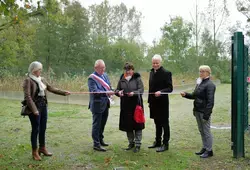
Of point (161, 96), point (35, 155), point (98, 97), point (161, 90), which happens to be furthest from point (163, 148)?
point (35, 155)

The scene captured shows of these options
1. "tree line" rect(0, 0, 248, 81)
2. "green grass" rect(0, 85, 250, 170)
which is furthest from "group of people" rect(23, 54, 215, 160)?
"tree line" rect(0, 0, 248, 81)

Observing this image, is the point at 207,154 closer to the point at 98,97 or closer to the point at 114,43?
the point at 98,97

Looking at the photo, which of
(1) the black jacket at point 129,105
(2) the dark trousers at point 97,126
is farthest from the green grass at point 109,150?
(1) the black jacket at point 129,105

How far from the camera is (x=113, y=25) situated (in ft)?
89.9

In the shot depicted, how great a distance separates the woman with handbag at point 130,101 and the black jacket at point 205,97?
98 centimetres

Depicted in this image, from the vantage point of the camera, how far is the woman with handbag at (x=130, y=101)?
5.36 meters

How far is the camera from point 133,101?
541 cm

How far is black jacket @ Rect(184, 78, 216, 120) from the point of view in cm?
490

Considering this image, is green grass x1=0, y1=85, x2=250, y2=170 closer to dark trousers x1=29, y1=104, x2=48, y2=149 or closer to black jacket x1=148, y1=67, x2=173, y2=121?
dark trousers x1=29, y1=104, x2=48, y2=149

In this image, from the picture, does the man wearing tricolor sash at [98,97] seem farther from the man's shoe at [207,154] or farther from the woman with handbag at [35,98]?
the man's shoe at [207,154]

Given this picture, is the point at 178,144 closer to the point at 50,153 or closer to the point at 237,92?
the point at 237,92

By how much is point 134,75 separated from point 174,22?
67.1 feet

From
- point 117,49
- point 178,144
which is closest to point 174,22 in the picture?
point 117,49

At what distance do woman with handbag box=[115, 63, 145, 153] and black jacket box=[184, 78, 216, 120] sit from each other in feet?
3.21
